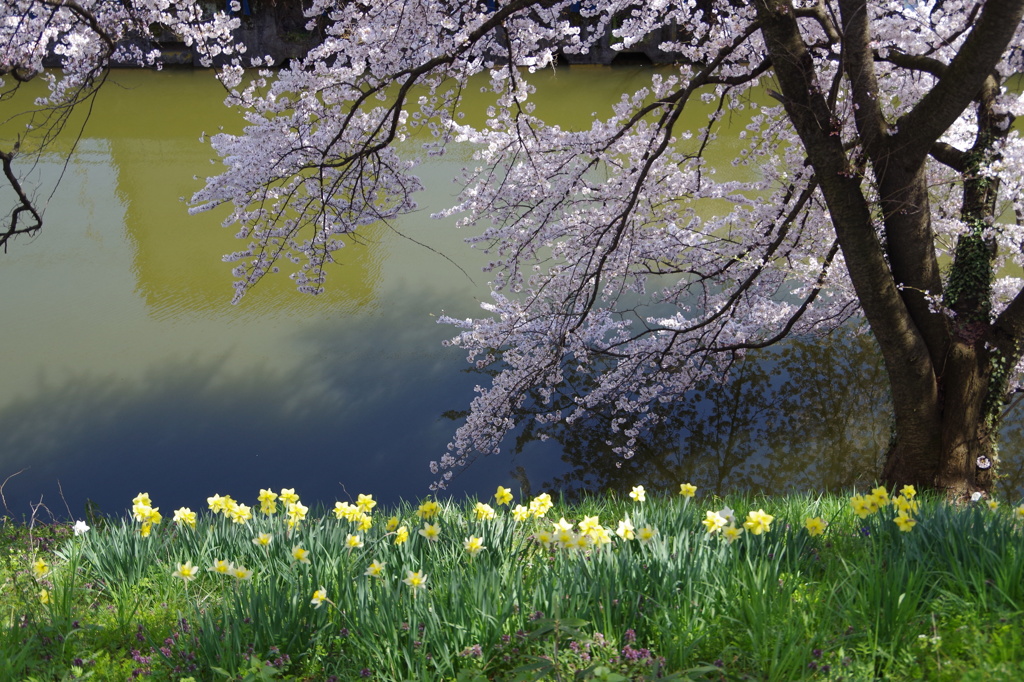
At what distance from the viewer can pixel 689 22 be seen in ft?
19.6

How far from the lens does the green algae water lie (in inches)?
242

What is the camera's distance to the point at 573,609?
2.06m

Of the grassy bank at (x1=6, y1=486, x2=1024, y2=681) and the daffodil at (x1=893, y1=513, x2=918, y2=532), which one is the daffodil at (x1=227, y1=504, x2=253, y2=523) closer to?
the grassy bank at (x1=6, y1=486, x2=1024, y2=681)

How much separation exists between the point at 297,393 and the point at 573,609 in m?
5.41

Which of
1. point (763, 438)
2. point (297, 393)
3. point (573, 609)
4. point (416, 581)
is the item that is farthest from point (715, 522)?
point (297, 393)

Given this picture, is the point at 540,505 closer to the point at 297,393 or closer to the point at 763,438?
the point at 763,438

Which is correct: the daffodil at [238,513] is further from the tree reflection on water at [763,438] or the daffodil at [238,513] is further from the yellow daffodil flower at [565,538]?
the tree reflection on water at [763,438]

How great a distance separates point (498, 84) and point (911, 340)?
2.99 meters

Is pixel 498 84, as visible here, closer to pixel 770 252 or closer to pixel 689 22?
pixel 689 22

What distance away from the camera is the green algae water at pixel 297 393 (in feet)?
20.2

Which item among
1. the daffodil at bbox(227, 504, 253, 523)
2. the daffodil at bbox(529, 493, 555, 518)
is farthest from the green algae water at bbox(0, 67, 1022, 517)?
the daffodil at bbox(529, 493, 555, 518)

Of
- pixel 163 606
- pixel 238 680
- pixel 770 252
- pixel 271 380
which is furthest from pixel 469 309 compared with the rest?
pixel 238 680

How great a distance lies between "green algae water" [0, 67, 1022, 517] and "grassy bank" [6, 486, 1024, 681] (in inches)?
118

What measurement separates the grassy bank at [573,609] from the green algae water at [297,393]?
9.81 feet
